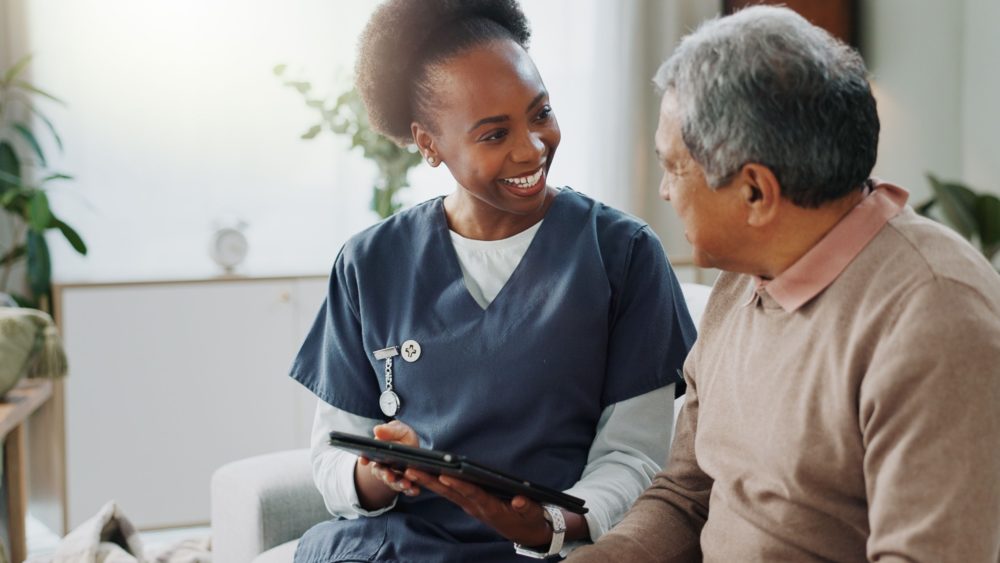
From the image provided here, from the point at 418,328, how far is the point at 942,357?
819 millimetres

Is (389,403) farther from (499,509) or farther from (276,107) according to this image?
(276,107)

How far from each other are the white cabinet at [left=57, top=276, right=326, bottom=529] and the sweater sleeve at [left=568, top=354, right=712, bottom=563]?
8.18 ft

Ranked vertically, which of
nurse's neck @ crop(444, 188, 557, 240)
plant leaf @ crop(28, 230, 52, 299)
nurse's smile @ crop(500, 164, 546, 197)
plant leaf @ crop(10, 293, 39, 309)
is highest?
nurse's smile @ crop(500, 164, 546, 197)

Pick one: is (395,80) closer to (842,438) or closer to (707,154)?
(707,154)

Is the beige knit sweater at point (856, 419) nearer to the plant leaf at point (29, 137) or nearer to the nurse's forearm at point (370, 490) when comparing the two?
the nurse's forearm at point (370, 490)

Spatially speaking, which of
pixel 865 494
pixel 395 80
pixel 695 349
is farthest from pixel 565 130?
pixel 865 494

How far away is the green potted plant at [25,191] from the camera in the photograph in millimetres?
3582

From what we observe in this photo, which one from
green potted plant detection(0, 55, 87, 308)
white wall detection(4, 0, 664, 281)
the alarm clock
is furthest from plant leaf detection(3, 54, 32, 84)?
the alarm clock

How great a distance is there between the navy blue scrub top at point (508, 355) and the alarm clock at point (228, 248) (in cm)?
222

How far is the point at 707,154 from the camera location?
116 cm

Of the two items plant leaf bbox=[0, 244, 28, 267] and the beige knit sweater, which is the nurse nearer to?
the beige knit sweater

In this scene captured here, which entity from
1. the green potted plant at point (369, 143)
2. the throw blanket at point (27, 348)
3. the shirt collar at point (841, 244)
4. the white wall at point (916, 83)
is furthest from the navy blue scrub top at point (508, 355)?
the white wall at point (916, 83)

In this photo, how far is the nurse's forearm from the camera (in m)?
A: 1.59

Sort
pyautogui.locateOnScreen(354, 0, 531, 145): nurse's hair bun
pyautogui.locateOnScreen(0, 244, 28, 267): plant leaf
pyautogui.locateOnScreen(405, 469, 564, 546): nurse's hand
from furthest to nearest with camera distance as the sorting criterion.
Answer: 1. pyautogui.locateOnScreen(0, 244, 28, 267): plant leaf
2. pyautogui.locateOnScreen(354, 0, 531, 145): nurse's hair bun
3. pyautogui.locateOnScreen(405, 469, 564, 546): nurse's hand
